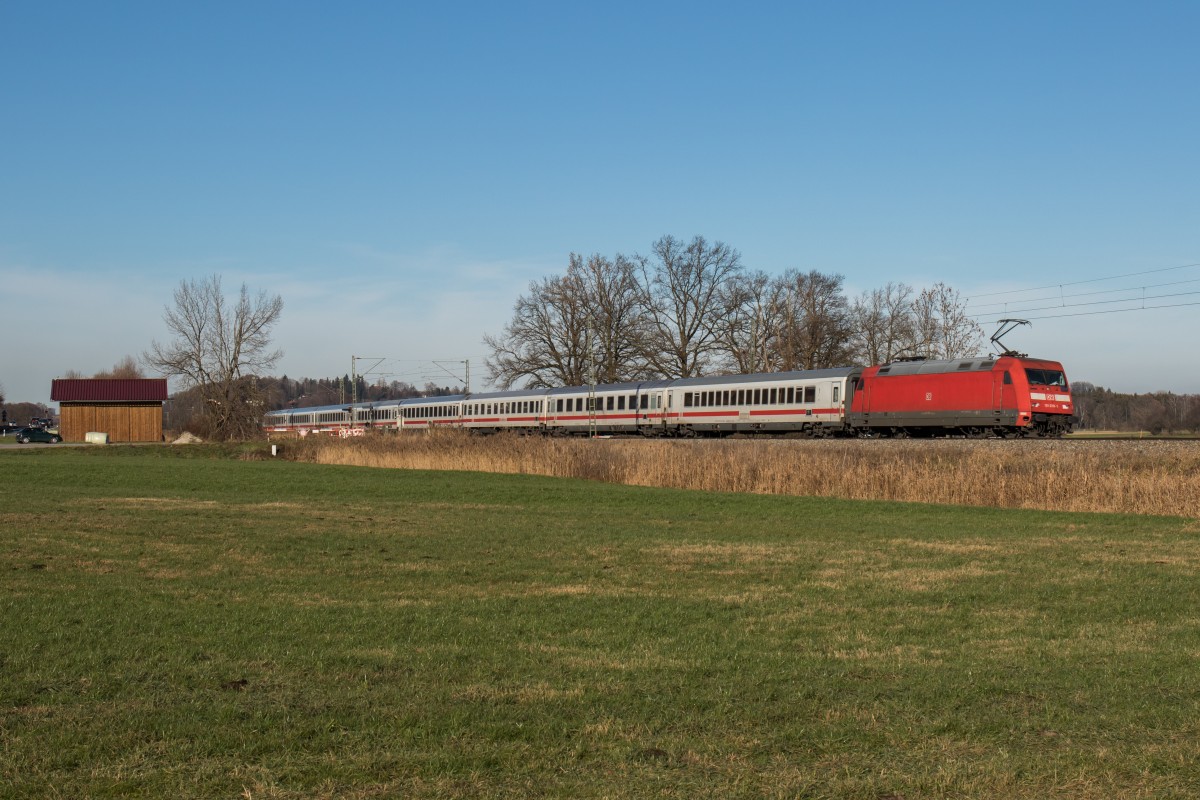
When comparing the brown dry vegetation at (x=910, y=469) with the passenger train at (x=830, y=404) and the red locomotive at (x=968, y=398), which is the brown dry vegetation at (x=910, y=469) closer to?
the red locomotive at (x=968, y=398)

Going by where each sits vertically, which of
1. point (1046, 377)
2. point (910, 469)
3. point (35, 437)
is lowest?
point (910, 469)

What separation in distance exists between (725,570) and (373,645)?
5544 mm

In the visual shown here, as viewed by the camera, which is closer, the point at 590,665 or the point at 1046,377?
the point at 590,665

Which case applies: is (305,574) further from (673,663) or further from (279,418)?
(279,418)

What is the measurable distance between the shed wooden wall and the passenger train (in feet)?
80.9

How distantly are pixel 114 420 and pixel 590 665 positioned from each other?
74.4m

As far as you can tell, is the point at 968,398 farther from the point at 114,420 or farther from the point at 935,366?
the point at 114,420

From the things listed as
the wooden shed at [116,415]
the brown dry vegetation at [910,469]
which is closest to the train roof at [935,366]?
the brown dry vegetation at [910,469]

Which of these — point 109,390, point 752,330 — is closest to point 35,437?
point 109,390

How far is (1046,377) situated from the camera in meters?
39.8

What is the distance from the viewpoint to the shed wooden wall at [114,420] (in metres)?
74.3

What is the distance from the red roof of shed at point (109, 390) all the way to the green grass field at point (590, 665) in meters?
63.9

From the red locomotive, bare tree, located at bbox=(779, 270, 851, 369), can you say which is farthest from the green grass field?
bare tree, located at bbox=(779, 270, 851, 369)

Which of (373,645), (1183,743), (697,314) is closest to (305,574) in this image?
(373,645)
